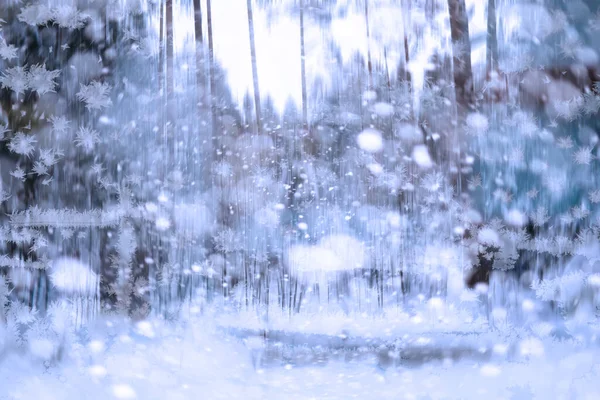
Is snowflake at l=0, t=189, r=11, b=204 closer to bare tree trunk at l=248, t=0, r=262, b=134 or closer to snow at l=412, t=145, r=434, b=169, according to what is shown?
bare tree trunk at l=248, t=0, r=262, b=134

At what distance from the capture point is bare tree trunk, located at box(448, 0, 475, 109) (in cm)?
78

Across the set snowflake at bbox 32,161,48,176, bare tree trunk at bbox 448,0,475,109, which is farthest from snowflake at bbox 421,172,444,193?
snowflake at bbox 32,161,48,176

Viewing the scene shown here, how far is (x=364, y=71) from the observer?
778 mm

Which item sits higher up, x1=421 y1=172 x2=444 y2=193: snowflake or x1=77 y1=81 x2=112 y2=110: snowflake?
x1=77 y1=81 x2=112 y2=110: snowflake

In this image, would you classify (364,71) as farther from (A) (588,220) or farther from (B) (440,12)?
(A) (588,220)

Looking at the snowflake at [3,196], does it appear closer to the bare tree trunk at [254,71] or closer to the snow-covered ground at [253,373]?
the snow-covered ground at [253,373]

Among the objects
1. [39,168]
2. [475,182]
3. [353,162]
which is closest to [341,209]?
[353,162]

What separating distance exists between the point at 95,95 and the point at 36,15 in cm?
18

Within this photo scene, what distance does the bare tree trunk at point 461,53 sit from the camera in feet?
2.55

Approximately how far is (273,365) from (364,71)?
0.54 meters

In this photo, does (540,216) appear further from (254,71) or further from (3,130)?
(3,130)

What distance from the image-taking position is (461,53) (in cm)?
78

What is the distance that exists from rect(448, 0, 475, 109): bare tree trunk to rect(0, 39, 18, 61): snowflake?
80 centimetres

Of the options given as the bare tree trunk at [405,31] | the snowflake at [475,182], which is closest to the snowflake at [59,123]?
the bare tree trunk at [405,31]
